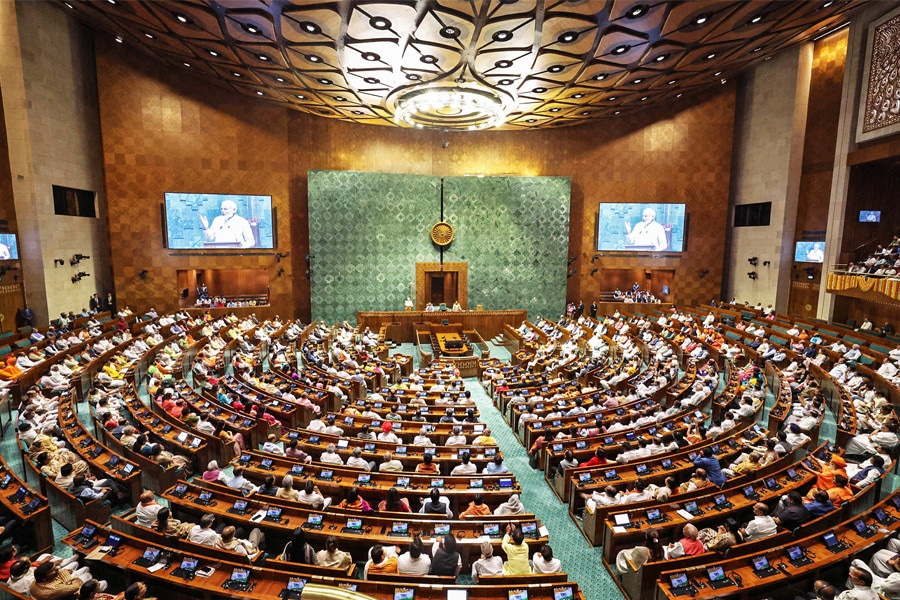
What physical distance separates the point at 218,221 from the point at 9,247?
25.4ft

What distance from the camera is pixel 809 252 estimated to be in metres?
19.7

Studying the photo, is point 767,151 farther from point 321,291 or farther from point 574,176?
point 321,291

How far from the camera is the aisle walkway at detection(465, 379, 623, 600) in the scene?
5.70 meters

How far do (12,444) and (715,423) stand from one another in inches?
568

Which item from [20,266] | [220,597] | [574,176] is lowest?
[220,597]

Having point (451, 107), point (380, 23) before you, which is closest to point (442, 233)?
point (451, 107)

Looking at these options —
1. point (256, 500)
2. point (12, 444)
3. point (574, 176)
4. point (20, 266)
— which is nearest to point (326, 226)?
point (20, 266)

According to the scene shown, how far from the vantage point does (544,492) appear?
793 cm

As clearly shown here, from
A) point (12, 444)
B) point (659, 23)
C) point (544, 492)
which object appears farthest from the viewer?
point (659, 23)

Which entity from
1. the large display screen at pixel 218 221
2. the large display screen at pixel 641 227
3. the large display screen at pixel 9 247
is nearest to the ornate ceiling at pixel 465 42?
the large display screen at pixel 218 221

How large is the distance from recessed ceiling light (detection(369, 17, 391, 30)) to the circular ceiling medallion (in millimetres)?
11908

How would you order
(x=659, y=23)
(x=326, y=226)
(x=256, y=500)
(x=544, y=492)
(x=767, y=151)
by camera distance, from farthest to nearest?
1. (x=326, y=226)
2. (x=767, y=151)
3. (x=659, y=23)
4. (x=544, y=492)
5. (x=256, y=500)

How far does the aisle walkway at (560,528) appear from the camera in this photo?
570 centimetres

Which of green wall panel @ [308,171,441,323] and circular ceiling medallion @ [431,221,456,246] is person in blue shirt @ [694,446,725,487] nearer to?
circular ceiling medallion @ [431,221,456,246]
